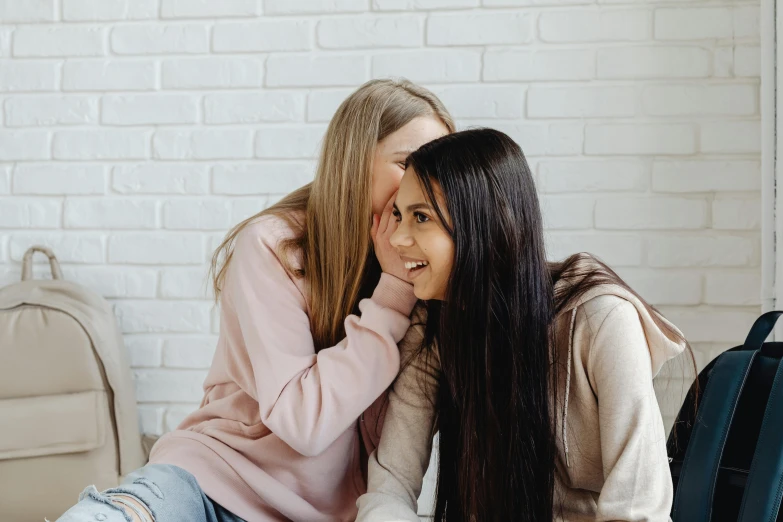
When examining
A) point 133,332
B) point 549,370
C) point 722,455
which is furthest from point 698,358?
point 133,332

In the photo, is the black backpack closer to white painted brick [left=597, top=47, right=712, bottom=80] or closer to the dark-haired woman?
the dark-haired woman

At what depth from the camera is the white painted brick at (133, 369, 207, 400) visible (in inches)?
80.2

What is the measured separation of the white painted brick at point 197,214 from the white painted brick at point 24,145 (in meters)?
0.35

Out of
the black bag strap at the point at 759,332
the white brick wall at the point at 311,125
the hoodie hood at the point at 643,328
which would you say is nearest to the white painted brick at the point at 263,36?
the white brick wall at the point at 311,125

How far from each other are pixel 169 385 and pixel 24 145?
27.4 inches

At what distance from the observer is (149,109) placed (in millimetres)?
2039

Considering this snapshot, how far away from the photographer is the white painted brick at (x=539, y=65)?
74.0 inches

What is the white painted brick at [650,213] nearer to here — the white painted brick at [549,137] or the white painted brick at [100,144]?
the white painted brick at [549,137]

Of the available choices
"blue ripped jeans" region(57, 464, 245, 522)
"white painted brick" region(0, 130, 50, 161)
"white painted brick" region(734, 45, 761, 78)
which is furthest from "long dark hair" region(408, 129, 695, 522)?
"white painted brick" region(0, 130, 50, 161)

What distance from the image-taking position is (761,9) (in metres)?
1.81

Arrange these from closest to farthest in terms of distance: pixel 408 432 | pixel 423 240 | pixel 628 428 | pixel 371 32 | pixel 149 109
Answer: pixel 628 428, pixel 423 240, pixel 408 432, pixel 371 32, pixel 149 109

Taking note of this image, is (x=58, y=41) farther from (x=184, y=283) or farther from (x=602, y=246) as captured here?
(x=602, y=246)

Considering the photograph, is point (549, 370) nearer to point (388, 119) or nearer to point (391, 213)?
point (391, 213)

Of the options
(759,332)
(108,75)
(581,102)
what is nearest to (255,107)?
(108,75)
